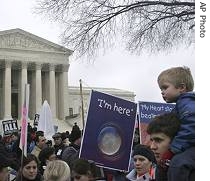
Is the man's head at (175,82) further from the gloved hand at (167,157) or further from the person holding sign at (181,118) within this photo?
the gloved hand at (167,157)

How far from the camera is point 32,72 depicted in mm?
65688

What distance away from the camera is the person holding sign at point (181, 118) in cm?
187

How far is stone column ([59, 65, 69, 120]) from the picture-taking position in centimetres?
6550

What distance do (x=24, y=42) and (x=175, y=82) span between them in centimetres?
6207

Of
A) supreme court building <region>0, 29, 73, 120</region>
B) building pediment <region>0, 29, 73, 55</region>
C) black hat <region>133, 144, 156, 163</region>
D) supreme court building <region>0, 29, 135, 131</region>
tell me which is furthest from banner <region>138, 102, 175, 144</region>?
building pediment <region>0, 29, 73, 55</region>

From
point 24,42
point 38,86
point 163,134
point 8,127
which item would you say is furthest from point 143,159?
point 24,42

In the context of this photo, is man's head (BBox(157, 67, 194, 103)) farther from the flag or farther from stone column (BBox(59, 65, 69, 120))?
stone column (BBox(59, 65, 69, 120))

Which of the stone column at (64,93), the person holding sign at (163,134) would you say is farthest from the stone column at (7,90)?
the person holding sign at (163,134)

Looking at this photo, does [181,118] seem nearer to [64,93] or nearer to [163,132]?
[163,132]

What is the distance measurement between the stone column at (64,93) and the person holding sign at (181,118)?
6326cm

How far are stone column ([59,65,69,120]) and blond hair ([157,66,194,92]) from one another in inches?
2490
